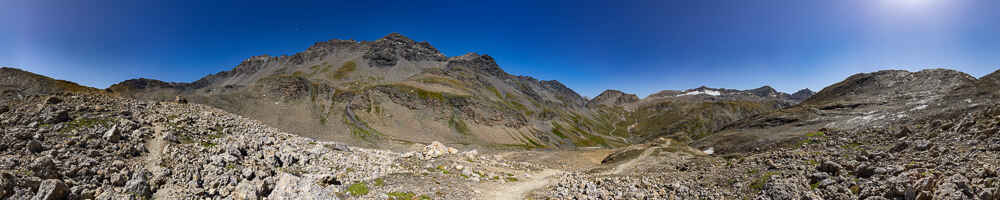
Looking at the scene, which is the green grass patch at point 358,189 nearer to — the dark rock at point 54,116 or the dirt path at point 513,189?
the dirt path at point 513,189

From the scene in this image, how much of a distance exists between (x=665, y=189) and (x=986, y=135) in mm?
12387

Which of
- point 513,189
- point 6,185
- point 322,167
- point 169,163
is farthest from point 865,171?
point 6,185

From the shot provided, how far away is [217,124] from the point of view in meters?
24.8

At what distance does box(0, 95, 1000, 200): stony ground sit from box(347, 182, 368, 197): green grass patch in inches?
4.4

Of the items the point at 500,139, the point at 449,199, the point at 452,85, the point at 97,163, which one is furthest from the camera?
the point at 452,85

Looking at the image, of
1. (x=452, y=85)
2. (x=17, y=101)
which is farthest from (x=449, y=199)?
(x=452, y=85)

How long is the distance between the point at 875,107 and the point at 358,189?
97047 mm

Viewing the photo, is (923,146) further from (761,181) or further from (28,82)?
(28,82)

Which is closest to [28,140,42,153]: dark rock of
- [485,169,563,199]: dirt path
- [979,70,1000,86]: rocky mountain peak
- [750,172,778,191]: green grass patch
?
[485,169,563,199]: dirt path

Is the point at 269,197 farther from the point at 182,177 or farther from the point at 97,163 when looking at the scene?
the point at 97,163

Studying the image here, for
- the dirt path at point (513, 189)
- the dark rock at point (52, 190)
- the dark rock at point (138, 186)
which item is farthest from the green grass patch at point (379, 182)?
the dark rock at point (52, 190)

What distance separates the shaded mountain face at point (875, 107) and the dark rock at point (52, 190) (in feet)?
248

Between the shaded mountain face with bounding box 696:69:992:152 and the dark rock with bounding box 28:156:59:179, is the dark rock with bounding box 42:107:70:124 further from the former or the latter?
the shaded mountain face with bounding box 696:69:992:152

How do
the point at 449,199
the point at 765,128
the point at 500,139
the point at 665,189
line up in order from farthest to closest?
the point at 500,139
the point at 765,128
the point at 449,199
the point at 665,189
